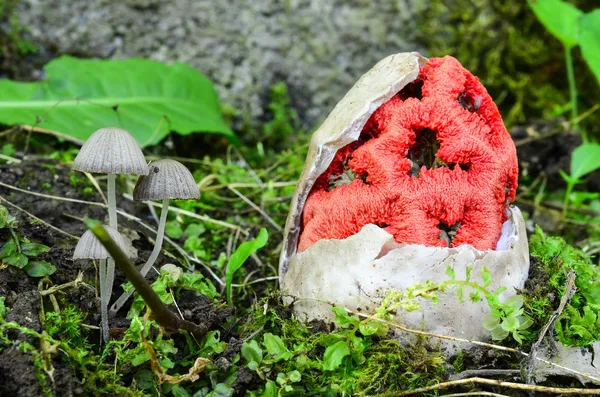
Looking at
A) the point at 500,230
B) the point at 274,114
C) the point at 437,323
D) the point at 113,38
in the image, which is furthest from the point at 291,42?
the point at 437,323

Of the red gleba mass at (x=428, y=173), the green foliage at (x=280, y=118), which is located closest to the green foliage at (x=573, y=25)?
the green foliage at (x=280, y=118)

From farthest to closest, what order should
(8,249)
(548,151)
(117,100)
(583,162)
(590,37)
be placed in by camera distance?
(548,151) → (590,37) → (117,100) → (583,162) → (8,249)

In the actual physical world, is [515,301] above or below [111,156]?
below

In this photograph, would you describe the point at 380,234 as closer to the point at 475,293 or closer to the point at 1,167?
the point at 475,293

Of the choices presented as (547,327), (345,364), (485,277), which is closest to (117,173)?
(345,364)

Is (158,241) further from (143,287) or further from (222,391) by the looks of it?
(222,391)

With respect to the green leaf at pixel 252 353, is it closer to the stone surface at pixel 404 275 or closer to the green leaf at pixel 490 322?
the stone surface at pixel 404 275
